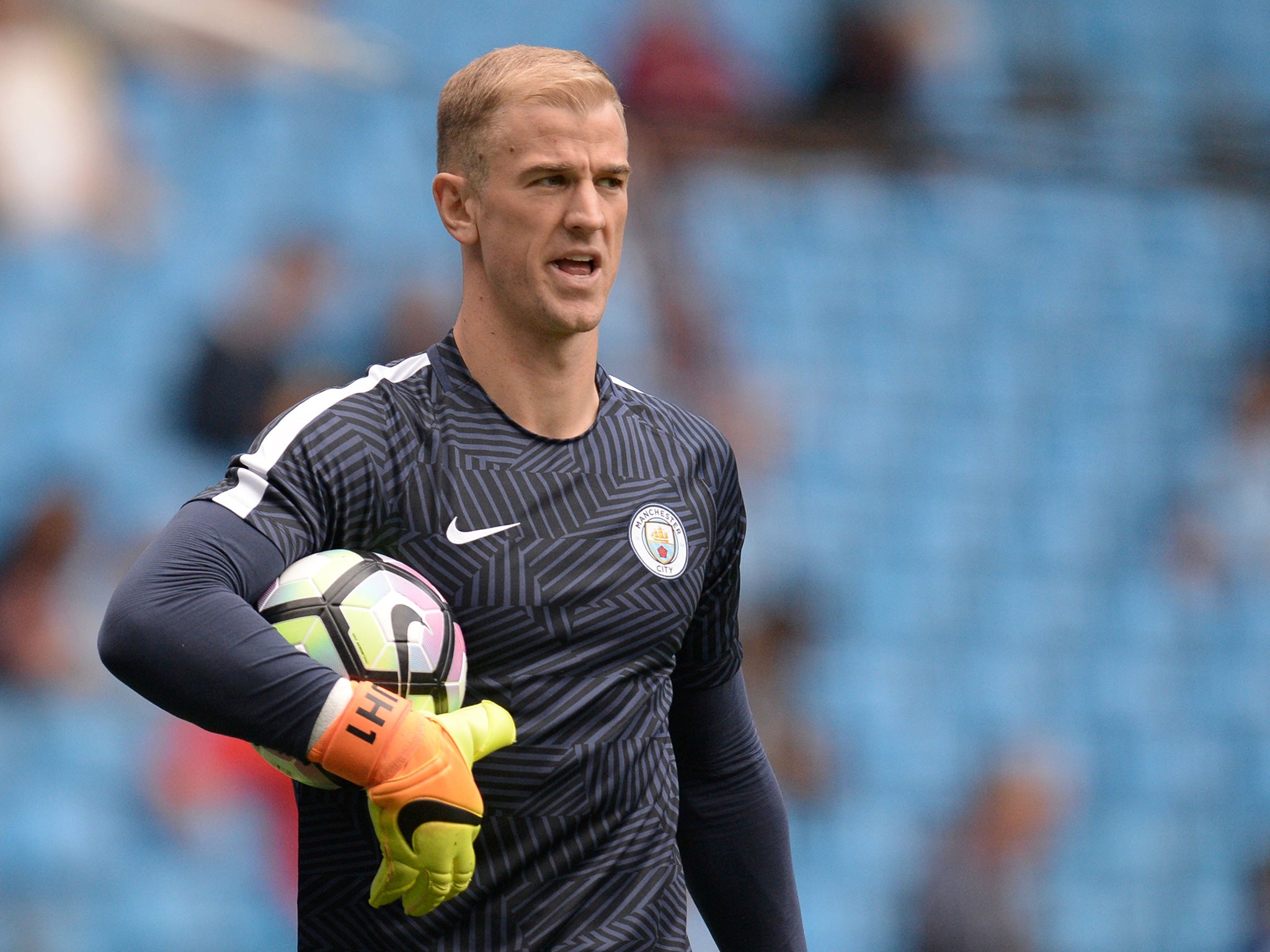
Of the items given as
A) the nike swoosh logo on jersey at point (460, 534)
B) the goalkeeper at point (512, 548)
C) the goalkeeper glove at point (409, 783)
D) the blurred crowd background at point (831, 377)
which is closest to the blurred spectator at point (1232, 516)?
the blurred crowd background at point (831, 377)

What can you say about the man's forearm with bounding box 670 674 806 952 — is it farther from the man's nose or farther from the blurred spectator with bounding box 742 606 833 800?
the blurred spectator with bounding box 742 606 833 800

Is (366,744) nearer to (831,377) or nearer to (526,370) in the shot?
(526,370)

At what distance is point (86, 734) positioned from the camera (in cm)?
646

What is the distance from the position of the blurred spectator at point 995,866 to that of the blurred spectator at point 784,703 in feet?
2.36

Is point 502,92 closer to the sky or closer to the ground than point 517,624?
closer to the sky

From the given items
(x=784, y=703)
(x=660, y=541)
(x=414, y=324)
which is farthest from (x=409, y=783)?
(x=784, y=703)

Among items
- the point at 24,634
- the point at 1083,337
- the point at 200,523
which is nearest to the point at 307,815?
the point at 200,523

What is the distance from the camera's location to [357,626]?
7.15ft

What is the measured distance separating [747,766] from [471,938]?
29.4 inches

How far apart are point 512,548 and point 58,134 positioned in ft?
18.8

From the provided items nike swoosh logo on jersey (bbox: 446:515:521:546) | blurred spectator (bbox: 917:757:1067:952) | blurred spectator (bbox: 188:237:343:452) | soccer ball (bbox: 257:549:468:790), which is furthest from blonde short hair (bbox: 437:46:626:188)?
blurred spectator (bbox: 917:757:1067:952)

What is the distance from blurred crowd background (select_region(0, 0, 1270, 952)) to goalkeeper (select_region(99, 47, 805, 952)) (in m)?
4.19

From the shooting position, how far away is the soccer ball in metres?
2.18

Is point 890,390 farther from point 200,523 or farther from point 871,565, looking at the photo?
point 200,523
